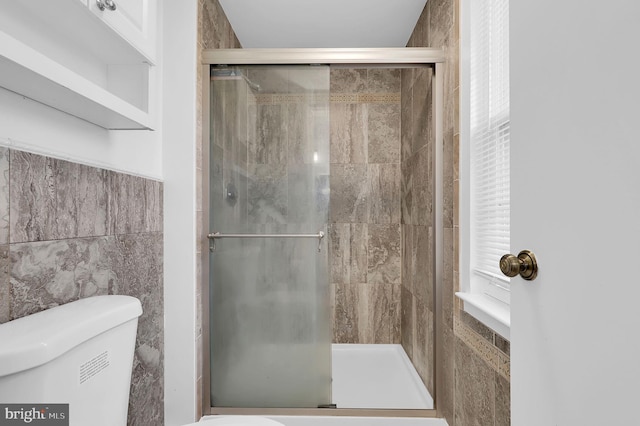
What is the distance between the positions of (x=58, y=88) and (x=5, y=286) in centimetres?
48

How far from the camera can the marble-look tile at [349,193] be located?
2748 mm

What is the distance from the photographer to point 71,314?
840mm

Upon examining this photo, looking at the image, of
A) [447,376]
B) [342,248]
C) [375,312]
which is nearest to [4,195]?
[447,376]

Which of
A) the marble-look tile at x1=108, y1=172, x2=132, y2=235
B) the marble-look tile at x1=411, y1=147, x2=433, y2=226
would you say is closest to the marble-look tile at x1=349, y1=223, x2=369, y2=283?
the marble-look tile at x1=411, y1=147, x2=433, y2=226

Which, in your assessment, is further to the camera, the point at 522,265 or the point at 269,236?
the point at 269,236

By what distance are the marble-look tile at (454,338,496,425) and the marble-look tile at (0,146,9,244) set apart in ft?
4.75

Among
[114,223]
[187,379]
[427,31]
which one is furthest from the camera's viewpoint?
[427,31]

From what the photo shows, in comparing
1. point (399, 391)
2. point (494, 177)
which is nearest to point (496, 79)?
point (494, 177)

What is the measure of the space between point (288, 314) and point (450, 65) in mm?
1446

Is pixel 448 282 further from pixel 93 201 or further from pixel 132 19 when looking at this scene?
pixel 132 19

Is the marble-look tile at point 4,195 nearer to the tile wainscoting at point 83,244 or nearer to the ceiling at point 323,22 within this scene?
the tile wainscoting at point 83,244

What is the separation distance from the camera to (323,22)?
208 cm

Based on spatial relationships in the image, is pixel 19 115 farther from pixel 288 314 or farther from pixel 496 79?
pixel 496 79

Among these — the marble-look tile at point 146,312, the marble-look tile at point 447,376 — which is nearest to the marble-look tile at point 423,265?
the marble-look tile at point 447,376
